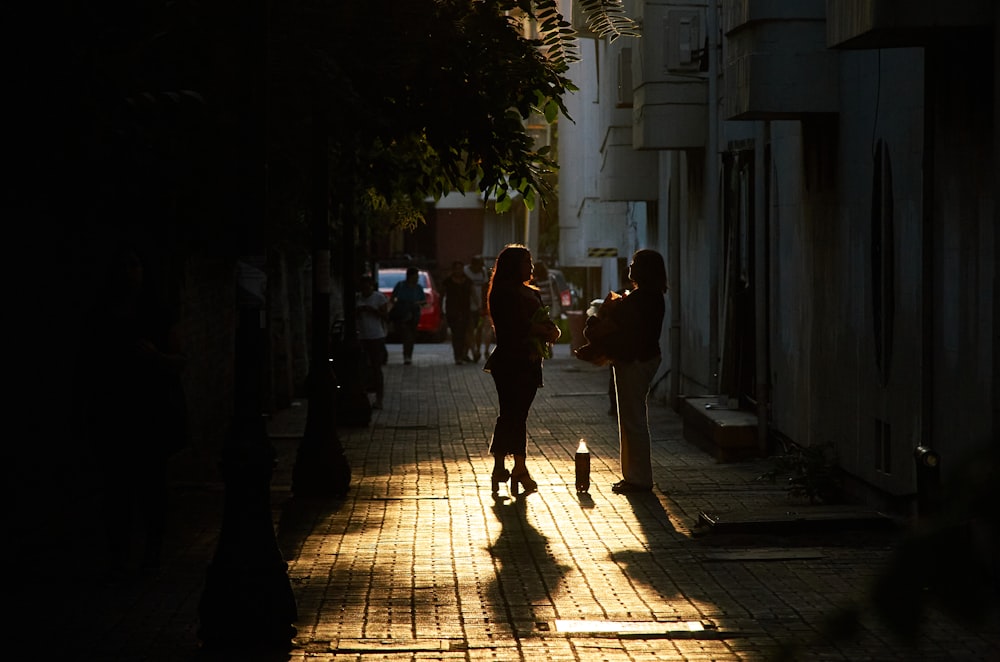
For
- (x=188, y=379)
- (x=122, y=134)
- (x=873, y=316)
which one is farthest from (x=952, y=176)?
(x=188, y=379)

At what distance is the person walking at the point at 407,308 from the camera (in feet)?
107

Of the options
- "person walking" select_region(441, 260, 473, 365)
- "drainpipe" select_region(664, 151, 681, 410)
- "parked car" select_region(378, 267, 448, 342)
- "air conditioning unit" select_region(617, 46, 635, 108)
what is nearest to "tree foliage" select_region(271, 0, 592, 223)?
"drainpipe" select_region(664, 151, 681, 410)

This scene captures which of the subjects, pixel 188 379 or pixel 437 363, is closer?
→ pixel 188 379

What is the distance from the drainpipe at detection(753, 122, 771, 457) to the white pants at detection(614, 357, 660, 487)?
2124 millimetres

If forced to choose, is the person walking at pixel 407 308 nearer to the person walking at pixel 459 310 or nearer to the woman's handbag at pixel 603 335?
the person walking at pixel 459 310

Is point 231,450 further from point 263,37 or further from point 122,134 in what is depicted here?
point 122,134

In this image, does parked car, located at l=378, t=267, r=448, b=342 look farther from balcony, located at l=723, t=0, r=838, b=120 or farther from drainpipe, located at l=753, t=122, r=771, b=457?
balcony, located at l=723, t=0, r=838, b=120

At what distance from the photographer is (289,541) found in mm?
10484

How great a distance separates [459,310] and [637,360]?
19531 millimetres

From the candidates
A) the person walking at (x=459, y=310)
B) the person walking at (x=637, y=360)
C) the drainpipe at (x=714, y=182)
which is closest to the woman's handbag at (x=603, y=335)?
the person walking at (x=637, y=360)

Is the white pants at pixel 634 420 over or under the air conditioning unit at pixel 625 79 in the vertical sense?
under

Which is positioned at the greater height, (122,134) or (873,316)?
(122,134)

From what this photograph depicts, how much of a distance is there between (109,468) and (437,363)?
2443cm

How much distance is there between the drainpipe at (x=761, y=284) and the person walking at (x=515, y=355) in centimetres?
269
